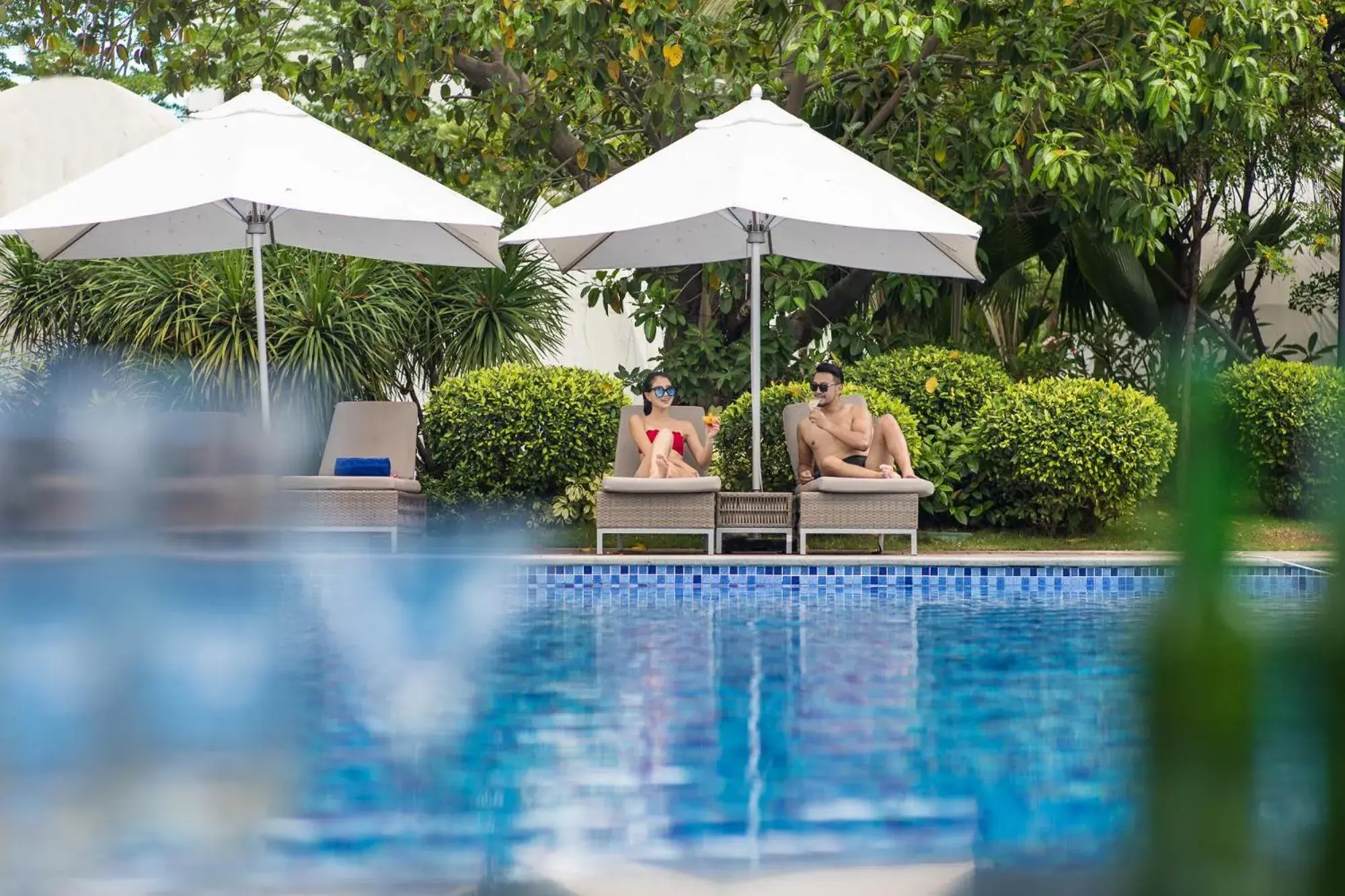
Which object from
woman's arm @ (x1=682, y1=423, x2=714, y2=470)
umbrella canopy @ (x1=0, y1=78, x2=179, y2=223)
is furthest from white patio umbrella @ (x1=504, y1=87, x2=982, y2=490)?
umbrella canopy @ (x1=0, y1=78, x2=179, y2=223)

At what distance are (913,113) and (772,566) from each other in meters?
5.38

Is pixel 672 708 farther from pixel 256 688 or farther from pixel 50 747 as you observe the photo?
pixel 50 747

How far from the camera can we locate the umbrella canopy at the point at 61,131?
2166cm

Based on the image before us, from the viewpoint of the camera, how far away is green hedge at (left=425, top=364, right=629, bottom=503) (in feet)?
36.0

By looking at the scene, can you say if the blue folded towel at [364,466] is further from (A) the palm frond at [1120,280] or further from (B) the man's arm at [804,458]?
(A) the palm frond at [1120,280]

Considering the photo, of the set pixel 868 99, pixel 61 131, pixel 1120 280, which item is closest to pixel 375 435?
pixel 868 99

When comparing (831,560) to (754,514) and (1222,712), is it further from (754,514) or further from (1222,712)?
(1222,712)

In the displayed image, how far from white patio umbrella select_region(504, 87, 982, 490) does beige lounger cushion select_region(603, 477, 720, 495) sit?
0.60 meters

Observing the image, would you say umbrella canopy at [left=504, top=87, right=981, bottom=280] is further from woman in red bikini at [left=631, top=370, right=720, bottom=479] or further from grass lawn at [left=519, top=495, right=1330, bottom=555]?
grass lawn at [left=519, top=495, right=1330, bottom=555]

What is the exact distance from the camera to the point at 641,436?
10.1 m

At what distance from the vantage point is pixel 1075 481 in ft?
34.2

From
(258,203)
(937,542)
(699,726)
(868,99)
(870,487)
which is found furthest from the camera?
(868,99)

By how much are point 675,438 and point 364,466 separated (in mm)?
2160

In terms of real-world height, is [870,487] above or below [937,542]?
above
